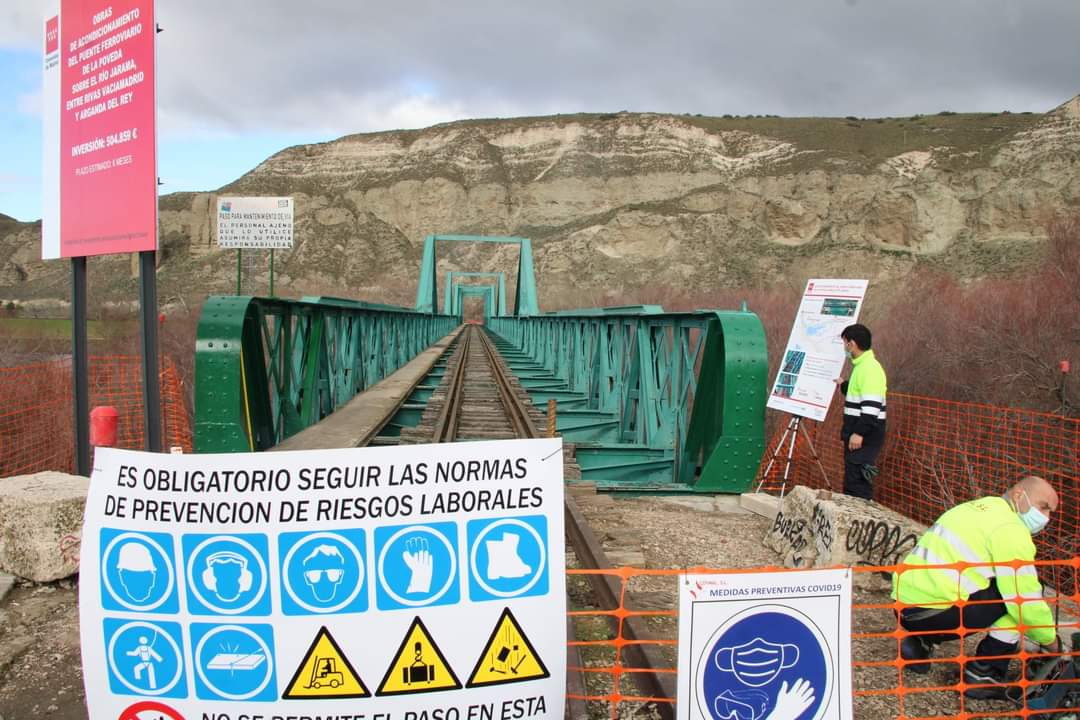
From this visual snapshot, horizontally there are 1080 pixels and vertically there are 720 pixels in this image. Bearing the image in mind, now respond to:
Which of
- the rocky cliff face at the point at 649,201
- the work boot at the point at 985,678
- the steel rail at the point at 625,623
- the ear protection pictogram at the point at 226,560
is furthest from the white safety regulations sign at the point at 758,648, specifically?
the rocky cliff face at the point at 649,201

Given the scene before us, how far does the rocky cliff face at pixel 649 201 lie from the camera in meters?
54.4

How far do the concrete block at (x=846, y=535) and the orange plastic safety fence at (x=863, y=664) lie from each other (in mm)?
440

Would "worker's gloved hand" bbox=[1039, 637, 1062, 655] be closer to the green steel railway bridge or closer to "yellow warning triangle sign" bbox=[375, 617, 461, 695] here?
"yellow warning triangle sign" bbox=[375, 617, 461, 695]

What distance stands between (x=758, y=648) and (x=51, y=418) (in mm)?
9599

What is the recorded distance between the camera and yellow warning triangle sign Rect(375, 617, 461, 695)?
7.73 feet

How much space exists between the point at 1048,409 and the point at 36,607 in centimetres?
1084

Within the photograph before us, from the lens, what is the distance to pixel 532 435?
8594mm

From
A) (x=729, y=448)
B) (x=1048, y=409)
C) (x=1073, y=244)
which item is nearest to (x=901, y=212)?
(x=1073, y=244)

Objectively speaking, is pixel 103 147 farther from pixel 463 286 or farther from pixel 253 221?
pixel 463 286

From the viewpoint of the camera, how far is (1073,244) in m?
12.5

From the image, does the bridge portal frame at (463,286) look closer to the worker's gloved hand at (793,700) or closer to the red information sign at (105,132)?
the red information sign at (105,132)

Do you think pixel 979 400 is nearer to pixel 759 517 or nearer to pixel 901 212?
pixel 759 517

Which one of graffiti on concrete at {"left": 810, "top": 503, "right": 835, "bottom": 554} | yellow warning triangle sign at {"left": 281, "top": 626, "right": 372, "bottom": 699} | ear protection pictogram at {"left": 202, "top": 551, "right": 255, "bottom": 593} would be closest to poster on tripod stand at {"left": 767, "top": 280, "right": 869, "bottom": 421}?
graffiti on concrete at {"left": 810, "top": 503, "right": 835, "bottom": 554}

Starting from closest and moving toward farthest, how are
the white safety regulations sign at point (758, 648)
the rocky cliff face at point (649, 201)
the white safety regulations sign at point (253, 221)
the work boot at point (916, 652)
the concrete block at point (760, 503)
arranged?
the white safety regulations sign at point (758, 648)
the work boot at point (916, 652)
the concrete block at point (760, 503)
the white safety regulations sign at point (253, 221)
the rocky cliff face at point (649, 201)
